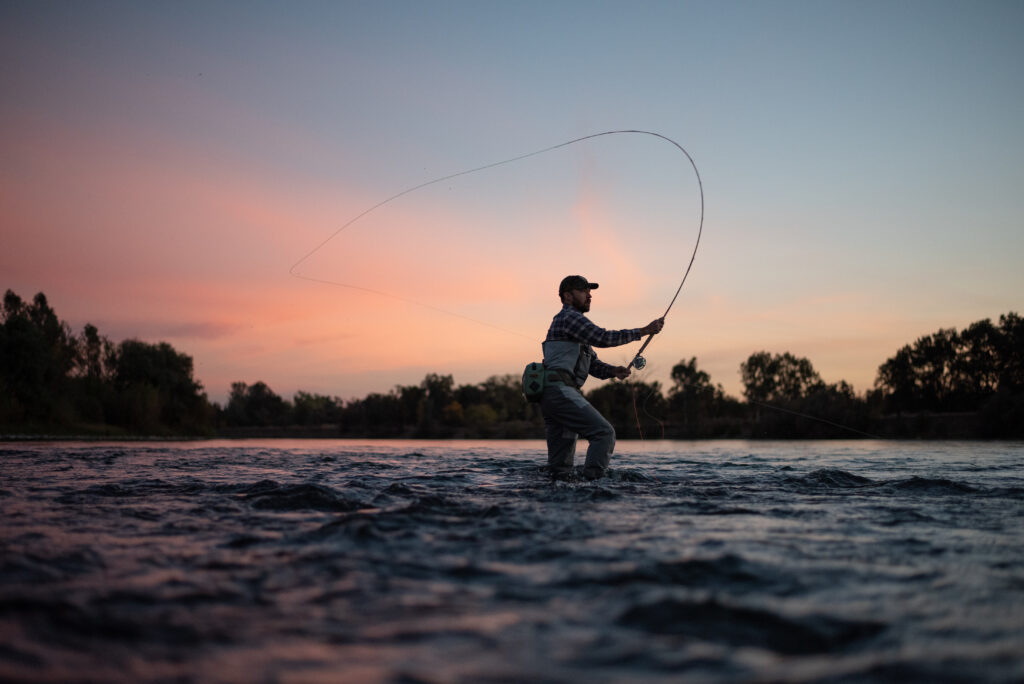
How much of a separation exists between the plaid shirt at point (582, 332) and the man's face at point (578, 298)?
0.15m

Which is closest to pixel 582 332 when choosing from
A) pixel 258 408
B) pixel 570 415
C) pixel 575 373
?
pixel 575 373

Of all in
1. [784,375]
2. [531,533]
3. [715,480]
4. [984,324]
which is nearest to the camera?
[531,533]

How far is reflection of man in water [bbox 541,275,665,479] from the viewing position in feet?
31.3

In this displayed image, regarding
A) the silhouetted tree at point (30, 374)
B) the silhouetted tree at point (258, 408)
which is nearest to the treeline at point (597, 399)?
the silhouetted tree at point (30, 374)

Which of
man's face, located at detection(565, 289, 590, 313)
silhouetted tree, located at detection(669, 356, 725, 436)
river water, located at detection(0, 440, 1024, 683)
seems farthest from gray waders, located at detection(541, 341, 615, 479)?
silhouetted tree, located at detection(669, 356, 725, 436)

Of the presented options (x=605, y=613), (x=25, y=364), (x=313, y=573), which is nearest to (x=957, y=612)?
(x=605, y=613)

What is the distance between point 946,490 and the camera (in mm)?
9125

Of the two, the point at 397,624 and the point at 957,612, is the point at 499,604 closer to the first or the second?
the point at 397,624

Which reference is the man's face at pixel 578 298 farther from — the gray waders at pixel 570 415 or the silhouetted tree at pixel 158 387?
the silhouetted tree at pixel 158 387

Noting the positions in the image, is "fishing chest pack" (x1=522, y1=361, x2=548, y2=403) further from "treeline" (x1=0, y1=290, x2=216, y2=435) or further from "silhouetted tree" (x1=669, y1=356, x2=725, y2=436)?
"silhouetted tree" (x1=669, y1=356, x2=725, y2=436)

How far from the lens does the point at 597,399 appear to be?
338 ft

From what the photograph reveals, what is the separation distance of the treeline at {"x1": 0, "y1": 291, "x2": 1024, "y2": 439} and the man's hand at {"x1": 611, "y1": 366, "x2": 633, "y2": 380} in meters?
12.3

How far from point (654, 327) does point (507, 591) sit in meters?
6.19

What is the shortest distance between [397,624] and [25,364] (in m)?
62.3
